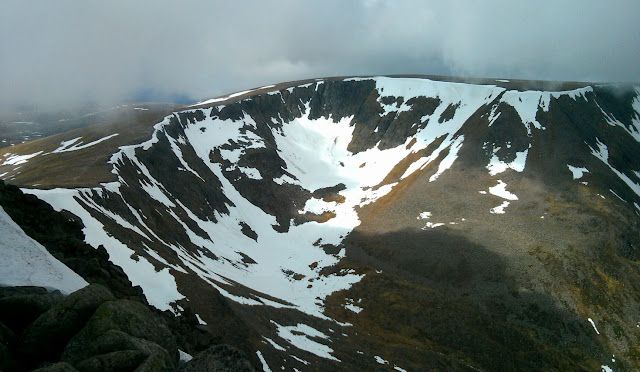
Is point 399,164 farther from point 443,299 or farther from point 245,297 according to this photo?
point 245,297

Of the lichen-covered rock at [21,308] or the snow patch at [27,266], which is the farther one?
the snow patch at [27,266]

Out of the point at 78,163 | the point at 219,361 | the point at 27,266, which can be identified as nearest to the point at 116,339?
the point at 219,361

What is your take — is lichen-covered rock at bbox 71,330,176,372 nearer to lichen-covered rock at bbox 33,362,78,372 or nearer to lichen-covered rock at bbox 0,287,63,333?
lichen-covered rock at bbox 33,362,78,372

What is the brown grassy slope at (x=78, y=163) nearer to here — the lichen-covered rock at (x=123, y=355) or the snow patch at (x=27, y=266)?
the snow patch at (x=27, y=266)

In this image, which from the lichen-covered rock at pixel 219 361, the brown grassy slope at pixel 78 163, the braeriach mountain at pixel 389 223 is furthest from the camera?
the brown grassy slope at pixel 78 163

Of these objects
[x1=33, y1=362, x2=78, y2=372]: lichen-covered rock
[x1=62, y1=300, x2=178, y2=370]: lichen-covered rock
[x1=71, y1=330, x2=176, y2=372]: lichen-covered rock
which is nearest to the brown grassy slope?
[x1=62, y1=300, x2=178, y2=370]: lichen-covered rock

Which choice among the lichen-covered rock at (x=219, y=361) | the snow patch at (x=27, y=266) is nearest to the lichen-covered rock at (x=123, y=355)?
the lichen-covered rock at (x=219, y=361)

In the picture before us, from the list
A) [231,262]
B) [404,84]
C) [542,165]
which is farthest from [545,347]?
[404,84]
